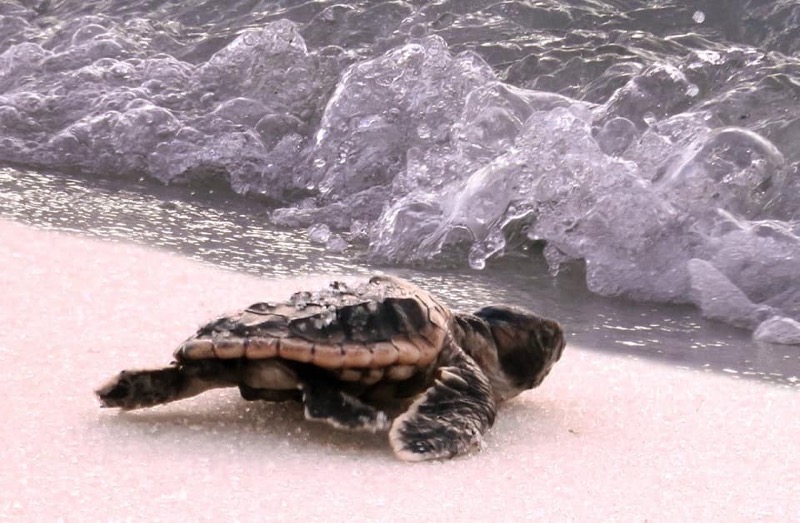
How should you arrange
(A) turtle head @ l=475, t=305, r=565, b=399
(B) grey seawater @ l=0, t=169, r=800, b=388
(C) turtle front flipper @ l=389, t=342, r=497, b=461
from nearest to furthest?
(C) turtle front flipper @ l=389, t=342, r=497, b=461
(A) turtle head @ l=475, t=305, r=565, b=399
(B) grey seawater @ l=0, t=169, r=800, b=388

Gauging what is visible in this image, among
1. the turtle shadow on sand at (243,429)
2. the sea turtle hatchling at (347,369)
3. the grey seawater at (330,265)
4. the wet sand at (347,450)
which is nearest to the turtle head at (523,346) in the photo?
the wet sand at (347,450)

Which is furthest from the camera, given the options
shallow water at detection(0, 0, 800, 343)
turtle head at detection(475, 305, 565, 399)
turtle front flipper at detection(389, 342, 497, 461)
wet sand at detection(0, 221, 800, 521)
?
shallow water at detection(0, 0, 800, 343)

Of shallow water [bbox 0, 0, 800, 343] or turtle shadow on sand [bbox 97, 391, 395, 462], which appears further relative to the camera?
shallow water [bbox 0, 0, 800, 343]

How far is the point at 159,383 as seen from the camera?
2.09 metres

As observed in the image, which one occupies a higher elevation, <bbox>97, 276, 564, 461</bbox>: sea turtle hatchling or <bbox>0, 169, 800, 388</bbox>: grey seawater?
<bbox>97, 276, 564, 461</bbox>: sea turtle hatchling

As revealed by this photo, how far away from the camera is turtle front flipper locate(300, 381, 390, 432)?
204 cm

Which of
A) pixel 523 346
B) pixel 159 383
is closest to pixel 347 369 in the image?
pixel 159 383

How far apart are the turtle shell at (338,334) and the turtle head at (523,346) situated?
228 millimetres

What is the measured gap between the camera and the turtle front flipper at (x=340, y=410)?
2.04 metres

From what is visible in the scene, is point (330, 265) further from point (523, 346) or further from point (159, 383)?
point (159, 383)

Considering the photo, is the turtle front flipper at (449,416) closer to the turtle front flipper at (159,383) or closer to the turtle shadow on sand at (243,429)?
the turtle shadow on sand at (243,429)

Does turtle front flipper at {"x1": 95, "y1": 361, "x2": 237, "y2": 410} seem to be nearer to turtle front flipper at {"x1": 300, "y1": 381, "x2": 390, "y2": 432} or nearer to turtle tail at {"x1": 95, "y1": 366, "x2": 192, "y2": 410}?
turtle tail at {"x1": 95, "y1": 366, "x2": 192, "y2": 410}

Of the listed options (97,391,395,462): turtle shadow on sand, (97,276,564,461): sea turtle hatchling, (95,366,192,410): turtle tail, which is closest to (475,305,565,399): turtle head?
(97,276,564,461): sea turtle hatchling

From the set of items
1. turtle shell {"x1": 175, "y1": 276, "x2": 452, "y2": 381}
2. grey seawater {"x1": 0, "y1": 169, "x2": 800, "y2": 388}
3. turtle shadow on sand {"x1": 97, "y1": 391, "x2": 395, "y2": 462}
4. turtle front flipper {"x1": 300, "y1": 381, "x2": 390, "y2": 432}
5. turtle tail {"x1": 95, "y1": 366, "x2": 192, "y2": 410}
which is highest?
turtle shell {"x1": 175, "y1": 276, "x2": 452, "y2": 381}
